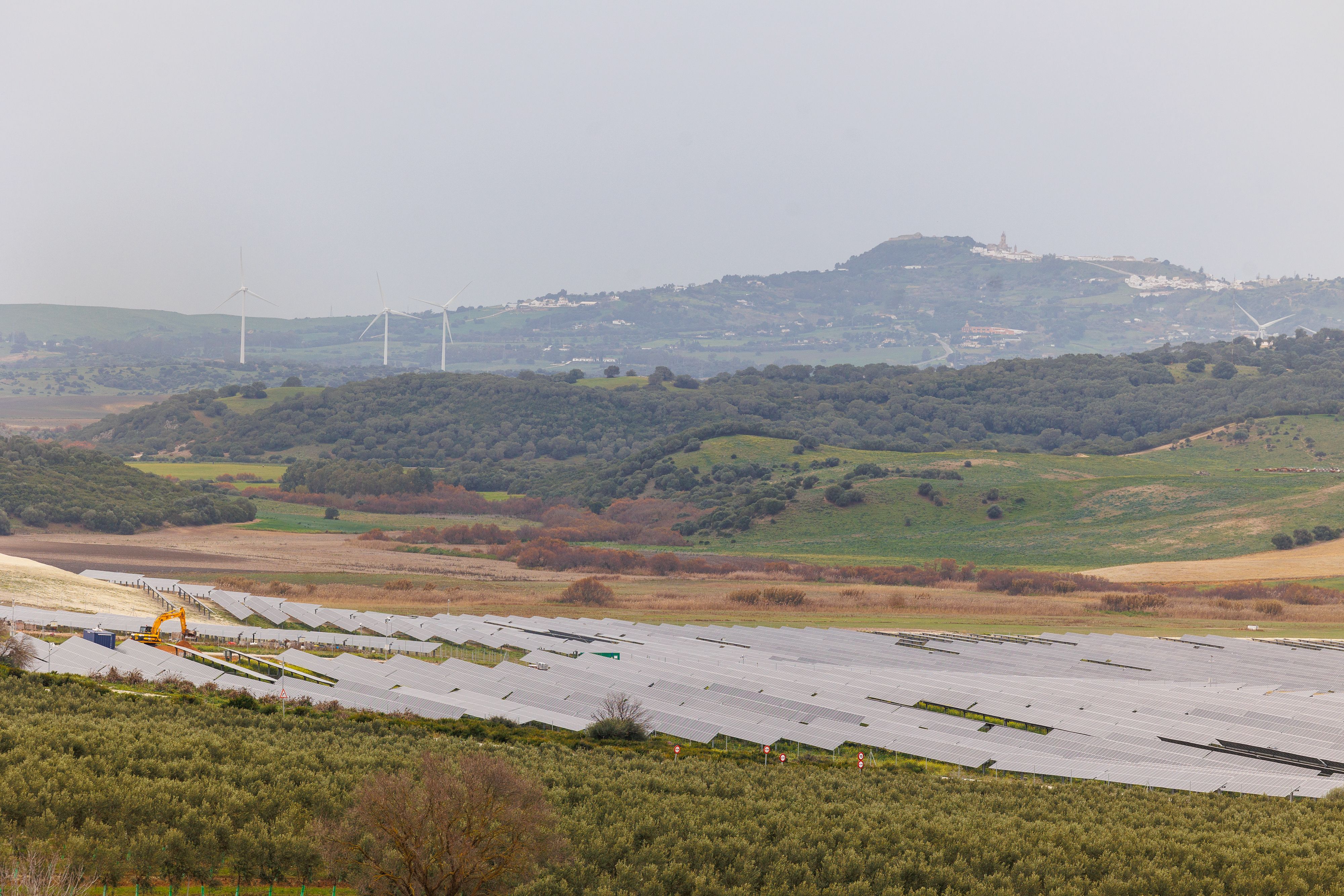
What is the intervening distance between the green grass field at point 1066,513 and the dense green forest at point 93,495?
56.0m

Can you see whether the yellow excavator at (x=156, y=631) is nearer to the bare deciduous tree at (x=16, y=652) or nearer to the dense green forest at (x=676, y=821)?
the bare deciduous tree at (x=16, y=652)

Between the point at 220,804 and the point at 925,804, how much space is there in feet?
57.5

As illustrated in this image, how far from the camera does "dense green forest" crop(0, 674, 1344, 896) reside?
2227cm

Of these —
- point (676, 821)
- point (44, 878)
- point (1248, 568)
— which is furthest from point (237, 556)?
point (1248, 568)

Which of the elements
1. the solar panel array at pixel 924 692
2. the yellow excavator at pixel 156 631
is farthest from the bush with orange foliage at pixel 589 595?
the yellow excavator at pixel 156 631

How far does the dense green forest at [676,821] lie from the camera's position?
2227 centimetres

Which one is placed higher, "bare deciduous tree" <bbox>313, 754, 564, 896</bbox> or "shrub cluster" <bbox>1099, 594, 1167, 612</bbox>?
"bare deciduous tree" <bbox>313, 754, 564, 896</bbox>

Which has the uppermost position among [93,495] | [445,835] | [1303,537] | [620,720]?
[445,835]

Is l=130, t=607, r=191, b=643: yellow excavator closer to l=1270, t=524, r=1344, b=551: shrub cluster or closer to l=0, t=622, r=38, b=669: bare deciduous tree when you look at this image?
l=0, t=622, r=38, b=669: bare deciduous tree

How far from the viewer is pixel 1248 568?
99500mm

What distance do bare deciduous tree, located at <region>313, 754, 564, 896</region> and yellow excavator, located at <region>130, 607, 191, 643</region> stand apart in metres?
37.4

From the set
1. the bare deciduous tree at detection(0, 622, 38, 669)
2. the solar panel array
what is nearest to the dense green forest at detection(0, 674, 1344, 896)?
the solar panel array

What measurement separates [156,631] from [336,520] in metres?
77.2

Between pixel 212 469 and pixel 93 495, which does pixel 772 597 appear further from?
pixel 212 469
